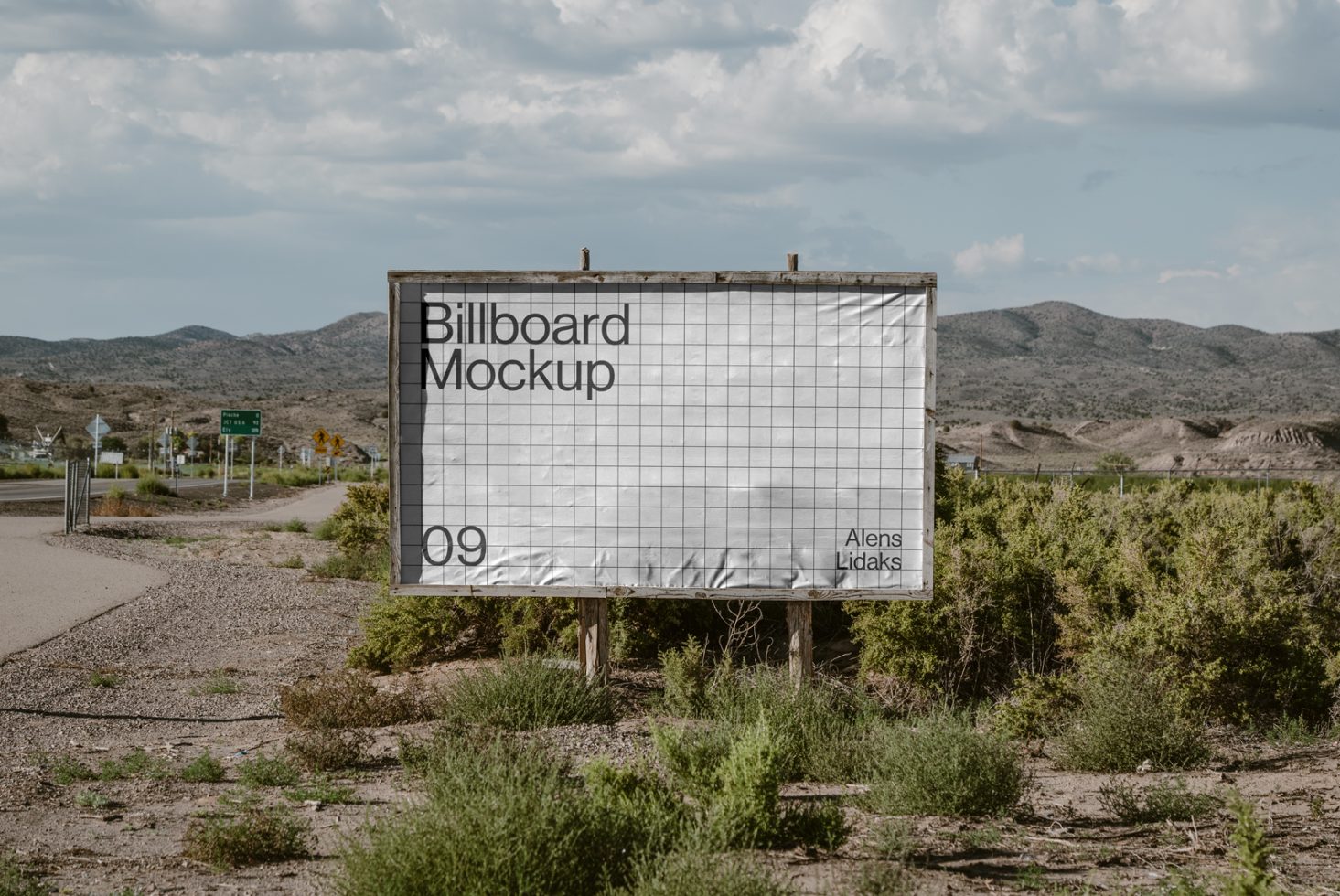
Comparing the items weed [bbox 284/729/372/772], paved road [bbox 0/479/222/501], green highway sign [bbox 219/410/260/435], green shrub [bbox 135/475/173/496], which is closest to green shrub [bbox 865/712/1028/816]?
weed [bbox 284/729/372/772]

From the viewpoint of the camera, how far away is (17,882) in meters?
5.48

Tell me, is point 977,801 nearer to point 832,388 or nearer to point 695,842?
point 695,842

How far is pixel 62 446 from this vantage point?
3140 inches

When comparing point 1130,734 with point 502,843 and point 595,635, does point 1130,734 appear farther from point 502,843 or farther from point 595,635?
point 502,843

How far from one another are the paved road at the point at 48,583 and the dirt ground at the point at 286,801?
31.9 inches

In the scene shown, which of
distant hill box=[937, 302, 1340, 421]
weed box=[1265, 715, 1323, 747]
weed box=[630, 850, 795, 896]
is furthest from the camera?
distant hill box=[937, 302, 1340, 421]

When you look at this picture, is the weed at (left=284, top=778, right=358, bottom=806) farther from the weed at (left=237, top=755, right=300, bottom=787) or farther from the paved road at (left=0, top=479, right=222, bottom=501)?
the paved road at (left=0, top=479, right=222, bottom=501)

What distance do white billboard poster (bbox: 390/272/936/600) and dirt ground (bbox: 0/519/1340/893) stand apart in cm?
131

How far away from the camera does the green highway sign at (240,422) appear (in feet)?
162

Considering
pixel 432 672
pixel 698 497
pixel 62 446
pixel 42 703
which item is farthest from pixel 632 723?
pixel 62 446

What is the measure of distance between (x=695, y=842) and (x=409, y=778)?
117 inches

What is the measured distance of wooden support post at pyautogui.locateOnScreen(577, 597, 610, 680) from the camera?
32.8 ft

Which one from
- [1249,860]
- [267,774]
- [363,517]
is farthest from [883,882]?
[363,517]

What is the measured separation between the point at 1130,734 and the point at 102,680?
28.9 feet
